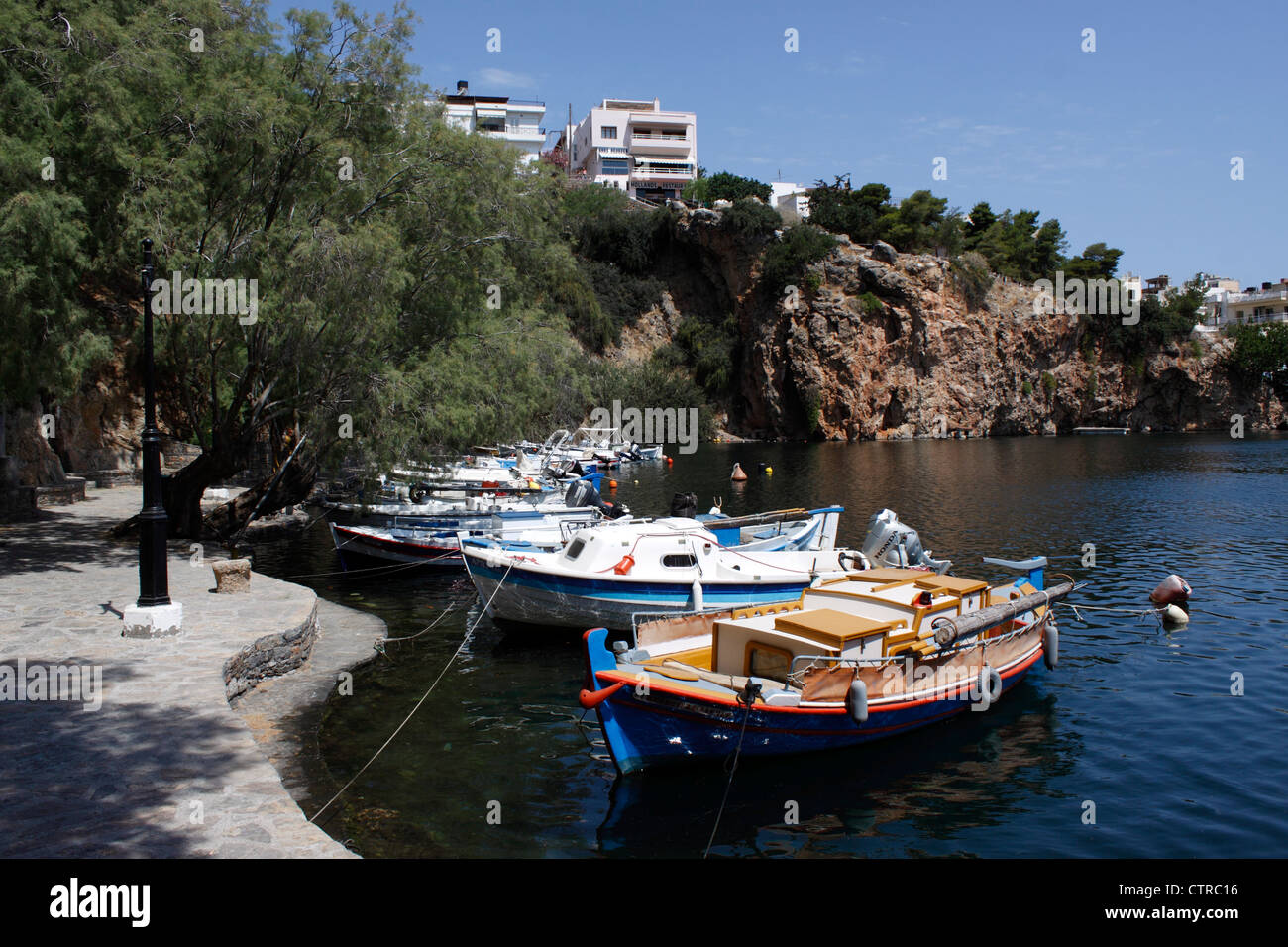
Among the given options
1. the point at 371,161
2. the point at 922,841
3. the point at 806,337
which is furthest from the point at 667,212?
the point at 922,841

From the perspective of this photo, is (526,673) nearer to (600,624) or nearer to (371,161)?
(600,624)

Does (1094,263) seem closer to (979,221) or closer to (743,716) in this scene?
(979,221)

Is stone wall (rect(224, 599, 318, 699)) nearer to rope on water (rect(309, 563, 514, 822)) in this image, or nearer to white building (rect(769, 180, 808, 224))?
rope on water (rect(309, 563, 514, 822))

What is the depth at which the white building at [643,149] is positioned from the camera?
335 ft

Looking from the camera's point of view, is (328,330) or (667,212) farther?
(667,212)

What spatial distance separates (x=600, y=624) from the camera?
1648 cm

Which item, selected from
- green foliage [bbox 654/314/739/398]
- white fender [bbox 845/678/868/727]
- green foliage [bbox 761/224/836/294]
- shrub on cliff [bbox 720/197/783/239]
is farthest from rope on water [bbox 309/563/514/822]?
shrub on cliff [bbox 720/197/783/239]

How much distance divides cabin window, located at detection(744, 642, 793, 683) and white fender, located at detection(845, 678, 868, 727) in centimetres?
82

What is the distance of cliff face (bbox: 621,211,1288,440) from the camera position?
3115 inches

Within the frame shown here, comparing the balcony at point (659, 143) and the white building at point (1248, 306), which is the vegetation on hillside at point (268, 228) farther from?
the white building at point (1248, 306)

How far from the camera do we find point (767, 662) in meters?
11.4
